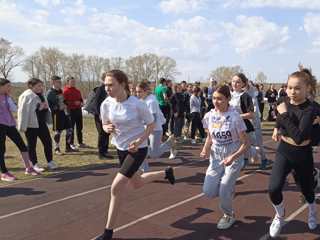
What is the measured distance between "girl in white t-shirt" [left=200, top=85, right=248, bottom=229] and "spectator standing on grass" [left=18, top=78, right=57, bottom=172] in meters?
4.97

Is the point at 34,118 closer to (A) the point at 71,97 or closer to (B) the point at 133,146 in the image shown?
(A) the point at 71,97

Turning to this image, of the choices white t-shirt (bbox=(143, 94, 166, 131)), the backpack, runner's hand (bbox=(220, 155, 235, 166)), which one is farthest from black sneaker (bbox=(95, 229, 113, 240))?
the backpack

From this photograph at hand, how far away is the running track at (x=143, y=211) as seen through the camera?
5.20m

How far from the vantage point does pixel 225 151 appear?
538 cm

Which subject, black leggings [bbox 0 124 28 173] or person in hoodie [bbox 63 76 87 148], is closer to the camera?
black leggings [bbox 0 124 28 173]

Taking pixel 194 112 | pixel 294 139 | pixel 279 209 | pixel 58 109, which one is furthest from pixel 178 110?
pixel 294 139

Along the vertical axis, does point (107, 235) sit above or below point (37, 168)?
below

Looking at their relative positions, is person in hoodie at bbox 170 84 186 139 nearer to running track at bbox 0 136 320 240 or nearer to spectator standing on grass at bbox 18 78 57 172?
spectator standing on grass at bbox 18 78 57 172

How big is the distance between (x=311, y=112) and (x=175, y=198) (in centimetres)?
297

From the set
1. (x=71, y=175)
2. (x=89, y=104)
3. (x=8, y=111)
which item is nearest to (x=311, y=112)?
(x=71, y=175)

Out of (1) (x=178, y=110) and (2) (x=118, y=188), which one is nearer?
(2) (x=118, y=188)

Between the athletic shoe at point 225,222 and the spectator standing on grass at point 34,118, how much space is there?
202 inches

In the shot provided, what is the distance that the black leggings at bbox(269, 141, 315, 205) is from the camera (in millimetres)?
4676

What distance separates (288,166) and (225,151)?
899mm
